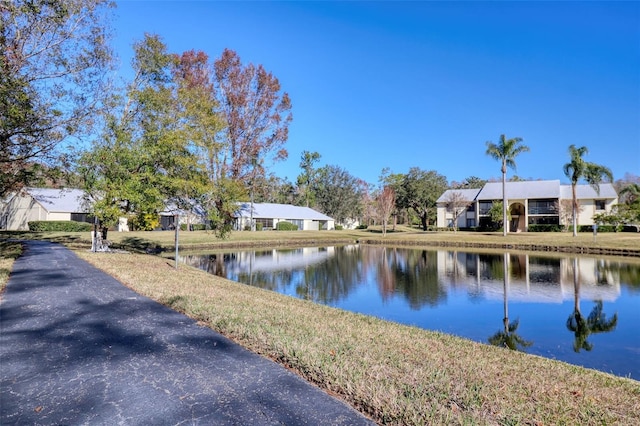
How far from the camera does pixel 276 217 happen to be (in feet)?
178

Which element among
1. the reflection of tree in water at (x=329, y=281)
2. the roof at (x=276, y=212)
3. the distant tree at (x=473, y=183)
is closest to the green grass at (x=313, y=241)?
the reflection of tree in water at (x=329, y=281)

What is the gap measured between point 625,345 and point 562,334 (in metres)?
1.09

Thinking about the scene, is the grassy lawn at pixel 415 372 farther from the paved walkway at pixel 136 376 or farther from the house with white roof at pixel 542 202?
the house with white roof at pixel 542 202

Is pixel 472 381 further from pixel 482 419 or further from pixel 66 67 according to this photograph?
pixel 66 67

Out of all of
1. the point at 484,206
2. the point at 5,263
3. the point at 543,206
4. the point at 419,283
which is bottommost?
the point at 419,283

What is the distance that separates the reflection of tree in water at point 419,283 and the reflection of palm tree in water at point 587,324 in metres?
3.56

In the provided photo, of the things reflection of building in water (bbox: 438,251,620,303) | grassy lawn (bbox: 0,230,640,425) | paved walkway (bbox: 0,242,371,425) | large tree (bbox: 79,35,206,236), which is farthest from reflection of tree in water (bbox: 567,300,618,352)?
large tree (bbox: 79,35,206,236)

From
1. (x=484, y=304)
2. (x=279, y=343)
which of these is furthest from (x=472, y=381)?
(x=484, y=304)

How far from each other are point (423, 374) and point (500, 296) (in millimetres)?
9858

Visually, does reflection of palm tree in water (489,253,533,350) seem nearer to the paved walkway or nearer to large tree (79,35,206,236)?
the paved walkway

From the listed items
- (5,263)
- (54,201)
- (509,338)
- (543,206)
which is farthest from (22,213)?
(543,206)

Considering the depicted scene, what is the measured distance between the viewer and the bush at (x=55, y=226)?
35406mm

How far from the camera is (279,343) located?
4793 mm

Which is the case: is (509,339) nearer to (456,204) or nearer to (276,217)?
(276,217)
